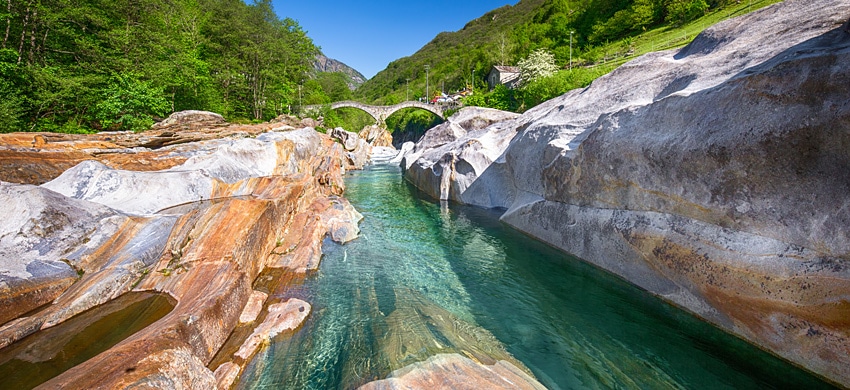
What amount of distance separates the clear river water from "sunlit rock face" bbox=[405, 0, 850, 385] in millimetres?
650

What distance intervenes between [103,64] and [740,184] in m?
26.5

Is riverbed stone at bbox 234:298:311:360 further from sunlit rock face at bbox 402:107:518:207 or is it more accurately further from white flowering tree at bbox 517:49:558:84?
white flowering tree at bbox 517:49:558:84

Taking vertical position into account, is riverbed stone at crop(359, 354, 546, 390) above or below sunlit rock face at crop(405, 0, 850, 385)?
below

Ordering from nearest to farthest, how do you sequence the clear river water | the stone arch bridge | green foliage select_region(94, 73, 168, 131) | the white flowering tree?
the clear river water, green foliage select_region(94, 73, 168, 131), the white flowering tree, the stone arch bridge

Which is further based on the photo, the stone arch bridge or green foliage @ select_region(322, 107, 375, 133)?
green foliage @ select_region(322, 107, 375, 133)

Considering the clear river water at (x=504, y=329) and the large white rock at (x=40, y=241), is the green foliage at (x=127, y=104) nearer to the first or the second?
the large white rock at (x=40, y=241)

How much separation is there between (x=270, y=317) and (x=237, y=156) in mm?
10695

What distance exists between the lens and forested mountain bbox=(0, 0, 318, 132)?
46.8 feet

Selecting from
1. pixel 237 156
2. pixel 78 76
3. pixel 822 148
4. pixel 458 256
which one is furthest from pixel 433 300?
pixel 78 76

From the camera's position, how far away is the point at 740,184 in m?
5.52

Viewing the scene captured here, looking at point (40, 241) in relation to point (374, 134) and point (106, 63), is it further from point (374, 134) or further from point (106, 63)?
point (374, 134)

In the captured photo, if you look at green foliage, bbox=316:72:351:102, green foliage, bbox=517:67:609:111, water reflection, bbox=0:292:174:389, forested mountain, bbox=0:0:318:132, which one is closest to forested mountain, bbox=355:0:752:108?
green foliage, bbox=517:67:609:111

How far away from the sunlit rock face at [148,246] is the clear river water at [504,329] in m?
0.85

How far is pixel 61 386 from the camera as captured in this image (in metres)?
3.28
